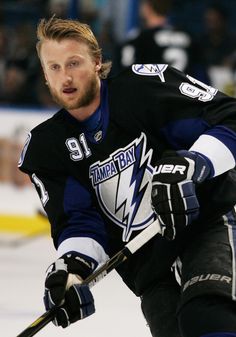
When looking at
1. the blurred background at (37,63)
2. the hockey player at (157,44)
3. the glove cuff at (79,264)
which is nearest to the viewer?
the glove cuff at (79,264)

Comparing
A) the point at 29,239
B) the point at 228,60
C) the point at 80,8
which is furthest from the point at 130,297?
the point at 80,8

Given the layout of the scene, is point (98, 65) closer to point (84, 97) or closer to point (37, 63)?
point (84, 97)

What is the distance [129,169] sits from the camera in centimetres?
287

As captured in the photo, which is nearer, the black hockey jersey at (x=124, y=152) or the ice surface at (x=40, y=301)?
the black hockey jersey at (x=124, y=152)

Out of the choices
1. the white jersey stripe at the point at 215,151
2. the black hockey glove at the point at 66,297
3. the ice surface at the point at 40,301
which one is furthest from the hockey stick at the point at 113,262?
the ice surface at the point at 40,301

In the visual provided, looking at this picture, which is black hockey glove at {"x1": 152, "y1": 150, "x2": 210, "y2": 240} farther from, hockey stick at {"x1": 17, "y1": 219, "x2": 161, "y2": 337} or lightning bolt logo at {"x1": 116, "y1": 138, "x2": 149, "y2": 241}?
lightning bolt logo at {"x1": 116, "y1": 138, "x2": 149, "y2": 241}

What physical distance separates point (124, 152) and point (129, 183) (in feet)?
0.27

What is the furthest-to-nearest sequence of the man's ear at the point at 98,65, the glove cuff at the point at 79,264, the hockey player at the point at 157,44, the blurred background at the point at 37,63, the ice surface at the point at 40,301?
the hockey player at the point at 157,44, the blurred background at the point at 37,63, the ice surface at the point at 40,301, the man's ear at the point at 98,65, the glove cuff at the point at 79,264

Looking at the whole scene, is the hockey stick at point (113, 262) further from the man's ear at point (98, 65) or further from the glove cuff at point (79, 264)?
the man's ear at point (98, 65)

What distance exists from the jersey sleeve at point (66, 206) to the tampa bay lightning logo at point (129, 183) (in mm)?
68

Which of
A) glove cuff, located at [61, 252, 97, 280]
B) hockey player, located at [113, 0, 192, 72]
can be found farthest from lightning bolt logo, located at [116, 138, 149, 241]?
hockey player, located at [113, 0, 192, 72]

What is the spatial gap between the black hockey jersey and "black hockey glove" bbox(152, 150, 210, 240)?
0.33 feet

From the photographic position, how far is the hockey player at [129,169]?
2.73m

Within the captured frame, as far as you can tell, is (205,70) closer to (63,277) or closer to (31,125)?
(31,125)
